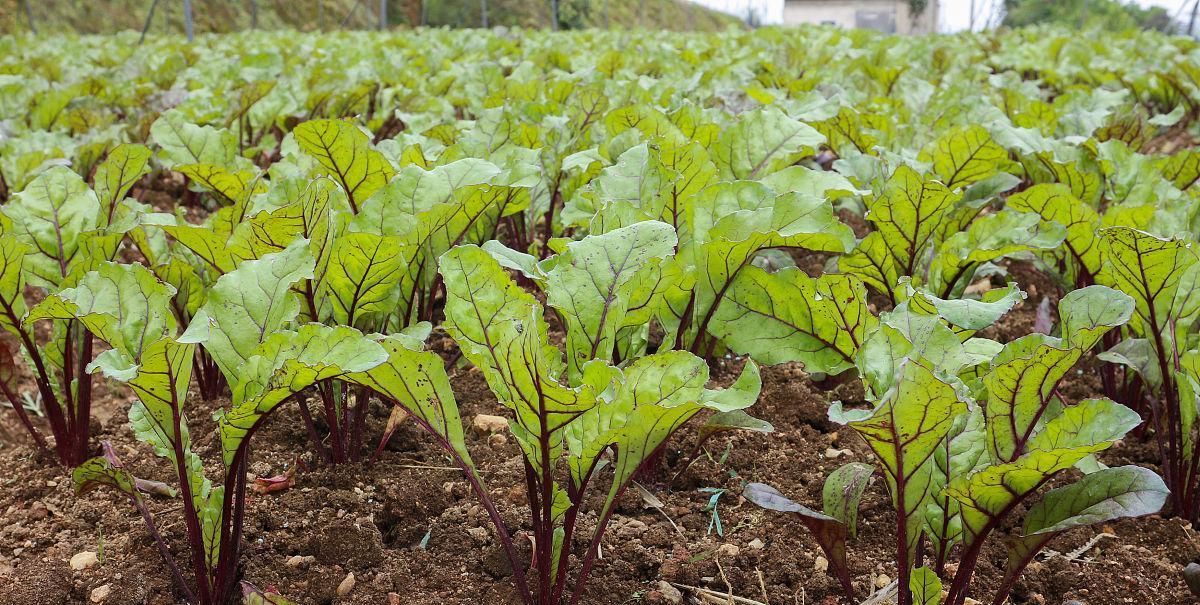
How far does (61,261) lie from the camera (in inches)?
65.2

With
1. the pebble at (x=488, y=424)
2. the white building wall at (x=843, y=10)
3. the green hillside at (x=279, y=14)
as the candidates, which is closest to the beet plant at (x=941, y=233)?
the pebble at (x=488, y=424)

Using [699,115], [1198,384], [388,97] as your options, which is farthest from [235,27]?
[1198,384]

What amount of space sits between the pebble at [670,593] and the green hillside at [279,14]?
16893mm

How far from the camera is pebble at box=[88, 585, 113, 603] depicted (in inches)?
55.0

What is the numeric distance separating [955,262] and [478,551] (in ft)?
3.53

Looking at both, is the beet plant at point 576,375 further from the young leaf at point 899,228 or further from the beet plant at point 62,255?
the beet plant at point 62,255

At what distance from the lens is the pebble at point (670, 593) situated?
4.59 ft

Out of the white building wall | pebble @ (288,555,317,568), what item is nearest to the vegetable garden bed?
pebble @ (288,555,317,568)

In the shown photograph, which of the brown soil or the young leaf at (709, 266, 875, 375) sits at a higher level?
the young leaf at (709, 266, 875, 375)

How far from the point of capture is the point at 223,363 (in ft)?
4.23

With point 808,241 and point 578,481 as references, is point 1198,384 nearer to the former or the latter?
point 808,241

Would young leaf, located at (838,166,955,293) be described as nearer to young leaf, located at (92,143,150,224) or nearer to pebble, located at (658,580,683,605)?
pebble, located at (658,580,683,605)

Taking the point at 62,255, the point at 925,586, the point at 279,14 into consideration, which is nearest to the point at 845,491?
the point at 925,586

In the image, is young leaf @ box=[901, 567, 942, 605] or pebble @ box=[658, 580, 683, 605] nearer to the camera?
young leaf @ box=[901, 567, 942, 605]
